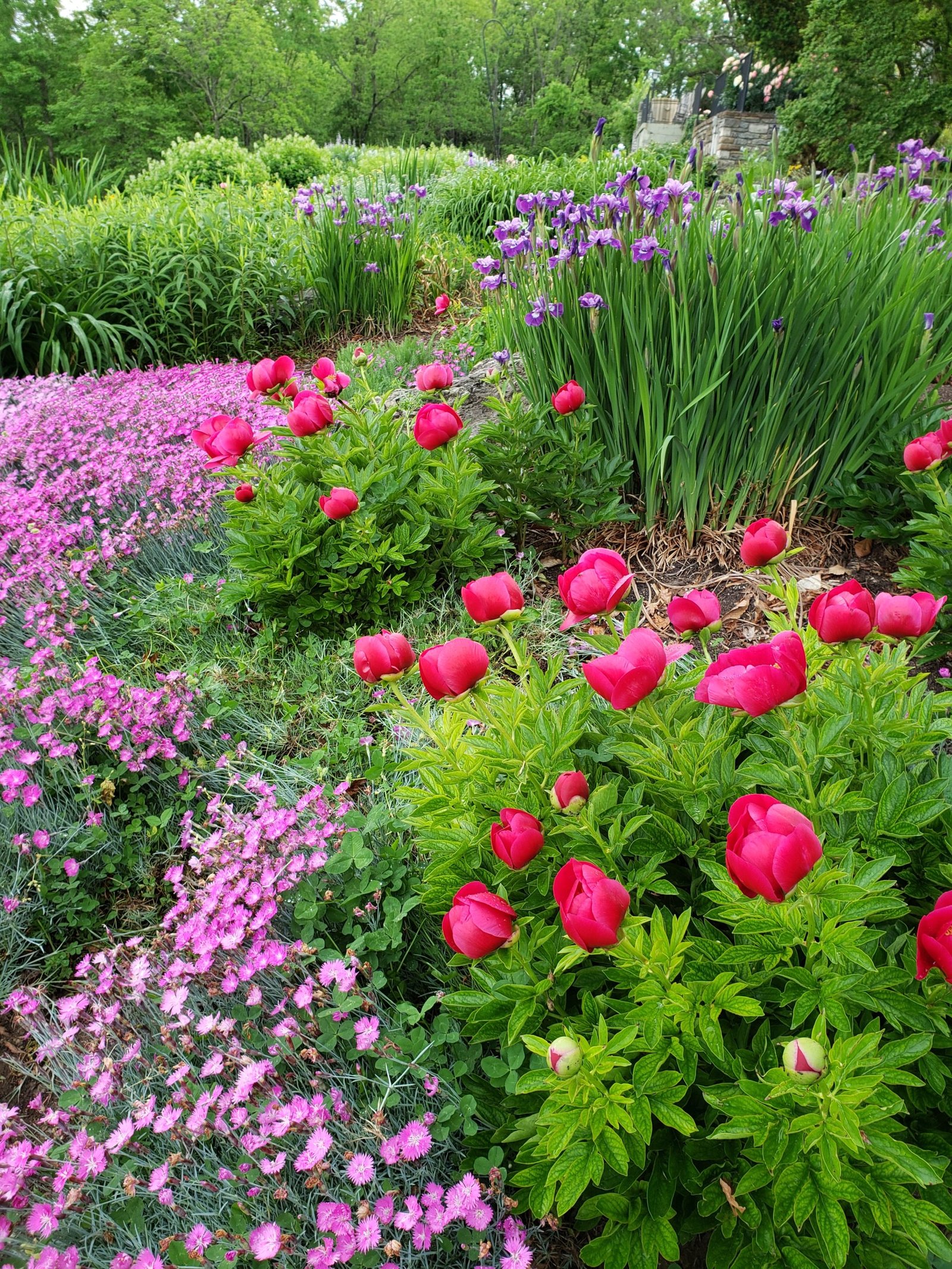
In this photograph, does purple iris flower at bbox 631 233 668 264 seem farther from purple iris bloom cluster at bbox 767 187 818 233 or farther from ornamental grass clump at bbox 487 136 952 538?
purple iris bloom cluster at bbox 767 187 818 233

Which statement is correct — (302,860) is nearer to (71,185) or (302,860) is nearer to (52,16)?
(71,185)

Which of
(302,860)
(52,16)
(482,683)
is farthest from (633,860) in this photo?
(52,16)

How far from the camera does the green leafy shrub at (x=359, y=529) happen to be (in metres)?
2.63

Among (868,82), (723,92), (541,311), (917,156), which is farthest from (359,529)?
(723,92)

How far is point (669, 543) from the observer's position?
3.04 metres

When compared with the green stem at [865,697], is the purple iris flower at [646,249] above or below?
above

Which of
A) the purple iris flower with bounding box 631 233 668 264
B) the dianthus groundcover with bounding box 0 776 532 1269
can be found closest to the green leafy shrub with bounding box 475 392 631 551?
the purple iris flower with bounding box 631 233 668 264

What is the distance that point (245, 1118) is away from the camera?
1.19 m

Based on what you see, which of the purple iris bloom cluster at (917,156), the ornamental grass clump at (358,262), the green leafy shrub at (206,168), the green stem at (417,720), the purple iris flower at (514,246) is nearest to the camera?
the green stem at (417,720)

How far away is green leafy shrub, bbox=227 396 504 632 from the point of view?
263cm

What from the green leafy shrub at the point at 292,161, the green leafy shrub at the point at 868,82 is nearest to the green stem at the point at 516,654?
the green leafy shrub at the point at 292,161

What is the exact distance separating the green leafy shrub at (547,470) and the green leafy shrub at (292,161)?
40.1 feet

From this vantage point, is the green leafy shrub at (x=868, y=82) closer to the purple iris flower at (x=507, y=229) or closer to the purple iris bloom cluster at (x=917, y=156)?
the purple iris bloom cluster at (x=917, y=156)

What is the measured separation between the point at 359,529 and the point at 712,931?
1.81 meters
